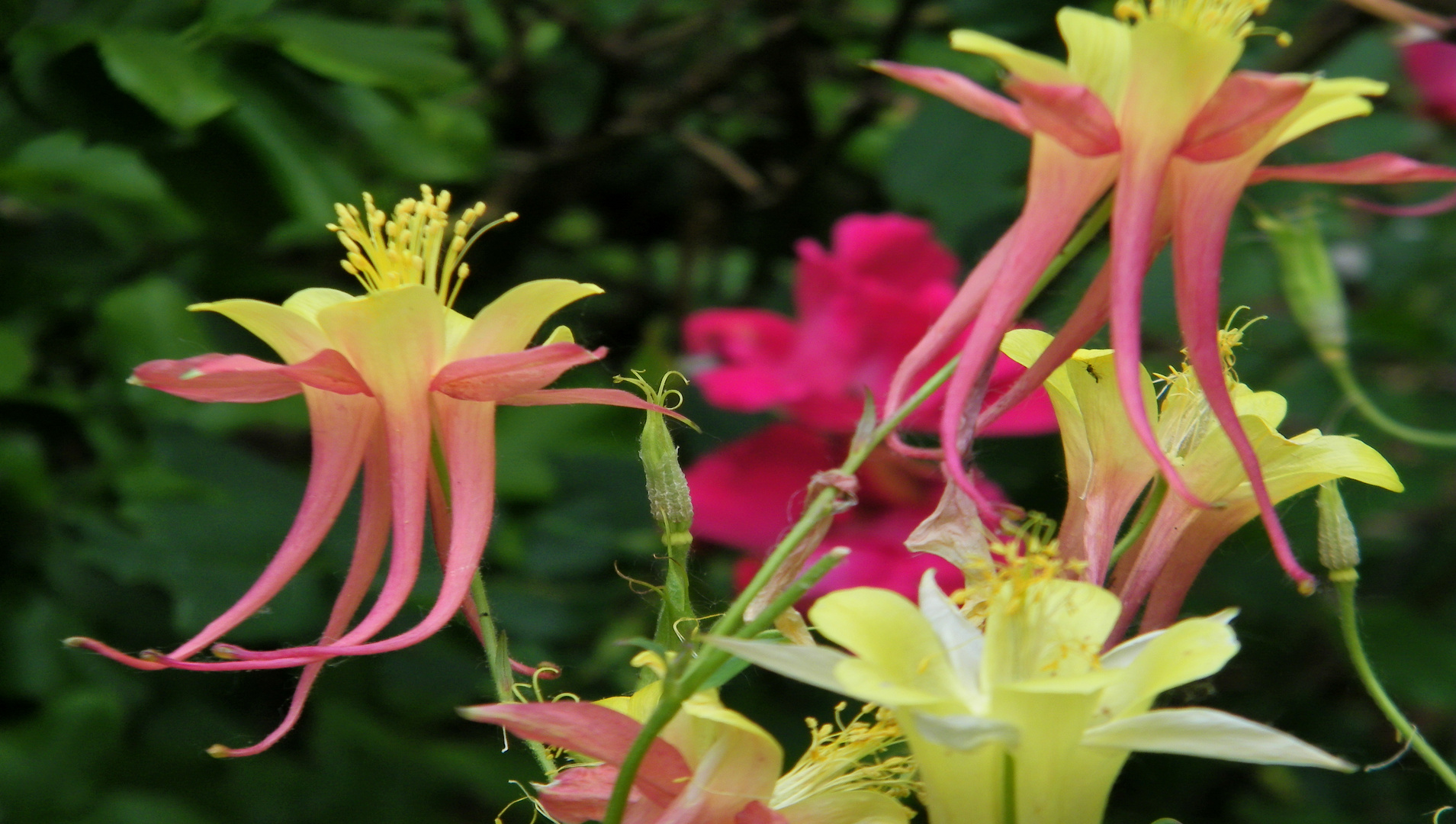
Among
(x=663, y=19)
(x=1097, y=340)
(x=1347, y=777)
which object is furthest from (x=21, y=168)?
(x=1347, y=777)

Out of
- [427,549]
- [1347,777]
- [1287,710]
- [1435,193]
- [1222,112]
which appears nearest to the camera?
[1222,112]

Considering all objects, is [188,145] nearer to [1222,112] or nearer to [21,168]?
[21,168]

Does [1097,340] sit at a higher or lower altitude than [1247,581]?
higher

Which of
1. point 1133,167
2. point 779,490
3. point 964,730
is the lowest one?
point 779,490

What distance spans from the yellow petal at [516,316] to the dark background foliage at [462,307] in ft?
0.88

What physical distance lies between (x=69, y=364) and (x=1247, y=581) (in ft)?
2.74

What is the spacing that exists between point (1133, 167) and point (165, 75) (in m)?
0.43

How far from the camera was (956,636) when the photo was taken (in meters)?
0.29

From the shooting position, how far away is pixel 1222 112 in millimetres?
274

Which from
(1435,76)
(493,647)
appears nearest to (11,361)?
(493,647)

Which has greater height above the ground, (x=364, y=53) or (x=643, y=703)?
(x=364, y=53)

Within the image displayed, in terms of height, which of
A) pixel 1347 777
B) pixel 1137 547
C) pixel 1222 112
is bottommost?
pixel 1347 777

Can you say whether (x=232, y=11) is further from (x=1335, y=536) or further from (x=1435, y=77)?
(x=1435, y=77)

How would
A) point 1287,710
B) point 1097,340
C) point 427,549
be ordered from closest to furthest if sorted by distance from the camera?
point 1097,340 < point 427,549 < point 1287,710
